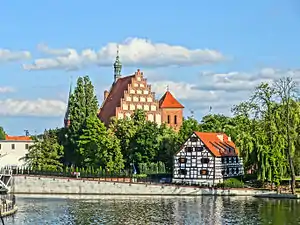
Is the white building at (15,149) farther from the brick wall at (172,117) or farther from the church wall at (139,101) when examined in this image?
the brick wall at (172,117)

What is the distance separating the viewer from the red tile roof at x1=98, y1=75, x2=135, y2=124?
92.3 m

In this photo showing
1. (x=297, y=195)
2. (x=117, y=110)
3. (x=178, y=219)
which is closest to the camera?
(x=178, y=219)

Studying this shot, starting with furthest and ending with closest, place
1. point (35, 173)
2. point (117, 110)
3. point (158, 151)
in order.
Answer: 1. point (117, 110)
2. point (158, 151)
3. point (35, 173)

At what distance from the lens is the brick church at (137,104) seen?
91938mm

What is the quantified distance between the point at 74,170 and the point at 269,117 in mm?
23785

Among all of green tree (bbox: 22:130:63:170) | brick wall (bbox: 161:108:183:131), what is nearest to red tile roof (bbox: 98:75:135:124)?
brick wall (bbox: 161:108:183:131)

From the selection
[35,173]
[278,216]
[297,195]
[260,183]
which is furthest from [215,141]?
[278,216]

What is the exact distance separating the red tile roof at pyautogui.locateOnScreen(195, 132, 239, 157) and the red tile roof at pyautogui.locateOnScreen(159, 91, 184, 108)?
20.2 meters

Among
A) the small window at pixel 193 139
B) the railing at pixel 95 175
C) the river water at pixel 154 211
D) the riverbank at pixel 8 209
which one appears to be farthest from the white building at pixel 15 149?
the riverbank at pixel 8 209

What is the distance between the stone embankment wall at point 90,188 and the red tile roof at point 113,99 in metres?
20.8

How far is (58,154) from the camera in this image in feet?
276

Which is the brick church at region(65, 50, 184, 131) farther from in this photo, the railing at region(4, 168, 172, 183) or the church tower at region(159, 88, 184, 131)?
the railing at region(4, 168, 172, 183)

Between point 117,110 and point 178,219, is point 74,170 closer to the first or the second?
point 117,110

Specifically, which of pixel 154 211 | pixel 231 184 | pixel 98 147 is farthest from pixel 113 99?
pixel 154 211
